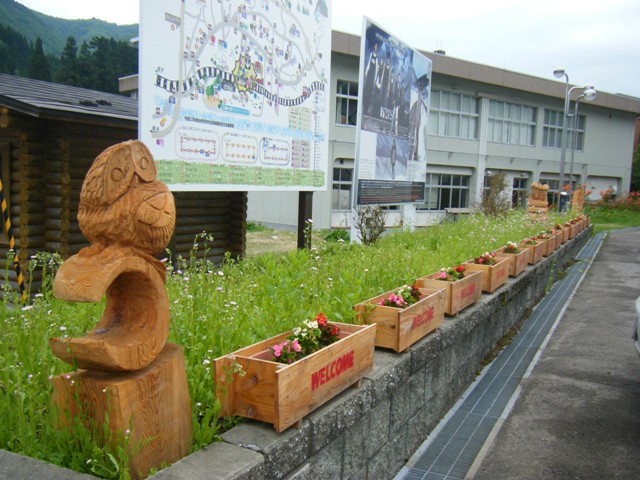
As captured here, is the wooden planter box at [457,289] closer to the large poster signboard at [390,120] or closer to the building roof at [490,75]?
the large poster signboard at [390,120]

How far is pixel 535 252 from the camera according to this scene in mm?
9523

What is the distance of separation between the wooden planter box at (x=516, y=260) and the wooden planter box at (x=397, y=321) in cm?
346

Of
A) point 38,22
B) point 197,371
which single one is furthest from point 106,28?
point 197,371

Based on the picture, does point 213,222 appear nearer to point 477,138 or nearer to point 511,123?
point 477,138

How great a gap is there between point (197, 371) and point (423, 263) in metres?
4.12

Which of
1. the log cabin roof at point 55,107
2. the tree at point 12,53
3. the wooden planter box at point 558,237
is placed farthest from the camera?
the tree at point 12,53

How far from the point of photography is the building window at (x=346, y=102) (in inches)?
934

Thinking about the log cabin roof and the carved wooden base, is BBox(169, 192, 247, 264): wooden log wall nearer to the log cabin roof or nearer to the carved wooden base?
the log cabin roof

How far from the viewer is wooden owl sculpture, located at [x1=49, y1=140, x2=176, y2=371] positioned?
2.20 metres

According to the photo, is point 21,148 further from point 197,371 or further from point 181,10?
point 197,371

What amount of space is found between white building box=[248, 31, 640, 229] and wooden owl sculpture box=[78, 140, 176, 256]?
1926cm

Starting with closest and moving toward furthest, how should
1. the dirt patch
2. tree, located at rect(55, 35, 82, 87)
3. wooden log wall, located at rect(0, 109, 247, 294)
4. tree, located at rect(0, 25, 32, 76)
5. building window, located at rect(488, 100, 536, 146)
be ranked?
wooden log wall, located at rect(0, 109, 247, 294) → the dirt patch → building window, located at rect(488, 100, 536, 146) → tree, located at rect(55, 35, 82, 87) → tree, located at rect(0, 25, 32, 76)

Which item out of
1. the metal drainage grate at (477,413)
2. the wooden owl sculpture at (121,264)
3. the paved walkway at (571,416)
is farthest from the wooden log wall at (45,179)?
the wooden owl sculpture at (121,264)

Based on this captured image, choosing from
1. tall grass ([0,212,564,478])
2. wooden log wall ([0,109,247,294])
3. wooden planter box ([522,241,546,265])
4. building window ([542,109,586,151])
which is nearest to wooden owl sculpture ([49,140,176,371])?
tall grass ([0,212,564,478])
